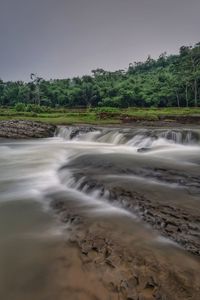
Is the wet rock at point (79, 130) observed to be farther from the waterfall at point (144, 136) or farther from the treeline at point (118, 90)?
the treeline at point (118, 90)

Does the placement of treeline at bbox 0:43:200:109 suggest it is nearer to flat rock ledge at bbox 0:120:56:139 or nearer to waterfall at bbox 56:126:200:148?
flat rock ledge at bbox 0:120:56:139

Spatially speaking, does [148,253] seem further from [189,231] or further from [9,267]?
[9,267]

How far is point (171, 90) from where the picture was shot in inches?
2044

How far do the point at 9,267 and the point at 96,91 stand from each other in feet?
188

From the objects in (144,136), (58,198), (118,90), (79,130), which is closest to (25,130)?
(79,130)

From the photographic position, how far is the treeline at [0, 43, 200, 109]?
169ft

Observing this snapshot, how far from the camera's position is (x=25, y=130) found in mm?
25969

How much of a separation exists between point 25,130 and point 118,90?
35.0 meters

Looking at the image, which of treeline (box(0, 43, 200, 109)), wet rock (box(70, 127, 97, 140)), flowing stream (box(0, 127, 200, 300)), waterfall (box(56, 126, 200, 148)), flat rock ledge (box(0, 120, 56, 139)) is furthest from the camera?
treeline (box(0, 43, 200, 109))

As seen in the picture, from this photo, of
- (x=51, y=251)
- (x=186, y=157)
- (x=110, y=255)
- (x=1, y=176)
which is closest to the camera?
(x=110, y=255)

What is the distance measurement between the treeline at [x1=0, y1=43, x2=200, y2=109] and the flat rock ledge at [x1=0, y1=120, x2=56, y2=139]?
20.7m

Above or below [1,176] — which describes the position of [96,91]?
above

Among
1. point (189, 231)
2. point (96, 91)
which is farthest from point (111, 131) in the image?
point (96, 91)

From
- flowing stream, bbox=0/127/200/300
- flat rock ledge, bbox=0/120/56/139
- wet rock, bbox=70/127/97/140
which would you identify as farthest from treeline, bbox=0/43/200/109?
flowing stream, bbox=0/127/200/300
